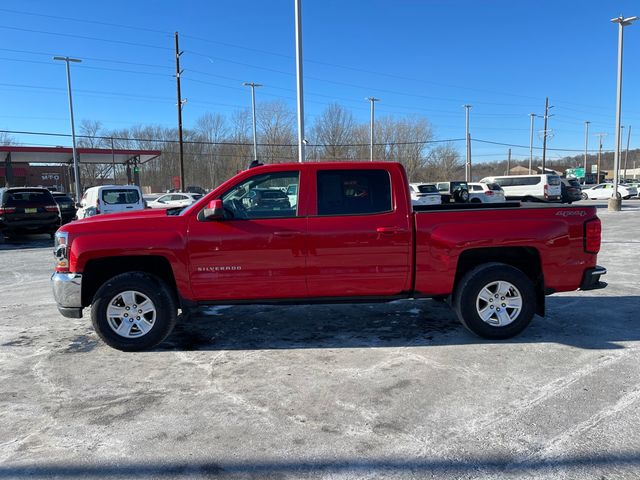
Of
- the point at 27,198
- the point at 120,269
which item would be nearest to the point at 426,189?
the point at 27,198

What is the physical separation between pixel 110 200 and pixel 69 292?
38.4 feet

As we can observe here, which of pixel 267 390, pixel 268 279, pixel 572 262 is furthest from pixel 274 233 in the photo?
pixel 572 262

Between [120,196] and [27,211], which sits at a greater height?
[120,196]

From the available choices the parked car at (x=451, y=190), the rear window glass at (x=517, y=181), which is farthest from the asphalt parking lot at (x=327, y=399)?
the rear window glass at (x=517, y=181)

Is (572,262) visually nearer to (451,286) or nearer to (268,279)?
(451,286)

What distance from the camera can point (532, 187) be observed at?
3066cm

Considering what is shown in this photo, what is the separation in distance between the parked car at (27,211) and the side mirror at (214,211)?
1275cm

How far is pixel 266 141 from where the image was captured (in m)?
53.4

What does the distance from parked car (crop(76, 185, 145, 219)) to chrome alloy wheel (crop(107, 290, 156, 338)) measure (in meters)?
11.2

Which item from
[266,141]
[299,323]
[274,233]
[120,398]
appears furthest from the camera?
[266,141]

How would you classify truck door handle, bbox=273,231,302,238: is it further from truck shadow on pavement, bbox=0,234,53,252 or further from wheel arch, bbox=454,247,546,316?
truck shadow on pavement, bbox=0,234,53,252

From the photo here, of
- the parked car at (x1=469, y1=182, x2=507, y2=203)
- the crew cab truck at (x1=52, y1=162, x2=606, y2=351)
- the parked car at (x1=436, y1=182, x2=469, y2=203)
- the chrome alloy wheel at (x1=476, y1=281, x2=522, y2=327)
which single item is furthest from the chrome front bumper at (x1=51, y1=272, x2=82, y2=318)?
the parked car at (x1=469, y1=182, x2=507, y2=203)

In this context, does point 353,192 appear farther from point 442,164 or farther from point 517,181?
point 442,164

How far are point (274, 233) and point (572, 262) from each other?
10.3ft
